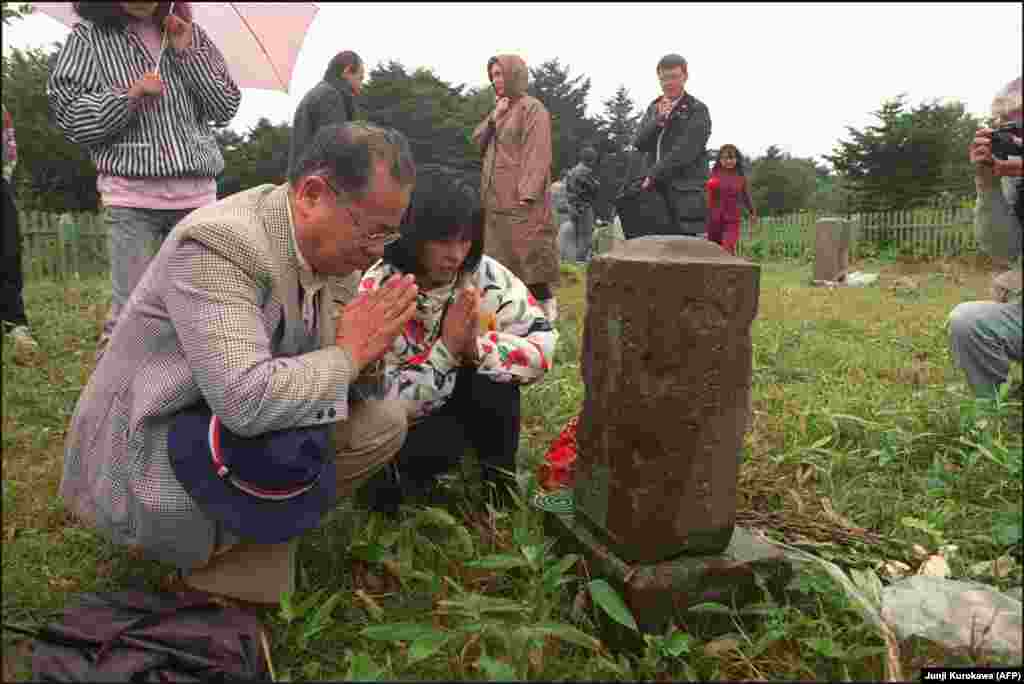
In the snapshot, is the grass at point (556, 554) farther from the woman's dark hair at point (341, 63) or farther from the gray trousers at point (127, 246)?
the woman's dark hair at point (341, 63)

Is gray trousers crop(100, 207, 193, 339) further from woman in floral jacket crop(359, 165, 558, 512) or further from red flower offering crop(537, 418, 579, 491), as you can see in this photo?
red flower offering crop(537, 418, 579, 491)

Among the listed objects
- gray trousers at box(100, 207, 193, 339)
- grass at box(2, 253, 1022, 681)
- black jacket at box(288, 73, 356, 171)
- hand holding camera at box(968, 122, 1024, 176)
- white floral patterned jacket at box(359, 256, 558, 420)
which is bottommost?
grass at box(2, 253, 1022, 681)

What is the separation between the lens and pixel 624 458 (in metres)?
1.95

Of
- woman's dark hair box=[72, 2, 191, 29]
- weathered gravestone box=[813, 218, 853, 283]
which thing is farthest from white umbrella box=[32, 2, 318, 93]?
weathered gravestone box=[813, 218, 853, 283]

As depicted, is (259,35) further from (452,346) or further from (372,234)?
(372,234)

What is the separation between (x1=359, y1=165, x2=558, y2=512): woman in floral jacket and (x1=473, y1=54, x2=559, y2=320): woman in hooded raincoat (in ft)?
7.35

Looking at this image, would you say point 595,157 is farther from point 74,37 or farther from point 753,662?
point 753,662

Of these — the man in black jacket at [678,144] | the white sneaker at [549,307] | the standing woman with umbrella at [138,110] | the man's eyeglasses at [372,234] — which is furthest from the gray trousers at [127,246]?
the man in black jacket at [678,144]

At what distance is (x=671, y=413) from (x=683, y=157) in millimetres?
3868

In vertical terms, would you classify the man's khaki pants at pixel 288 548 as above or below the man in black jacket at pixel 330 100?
below

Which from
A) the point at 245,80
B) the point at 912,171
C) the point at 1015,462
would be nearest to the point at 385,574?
the point at 1015,462

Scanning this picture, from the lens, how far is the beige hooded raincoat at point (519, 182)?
4828 mm

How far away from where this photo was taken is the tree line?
675 inches

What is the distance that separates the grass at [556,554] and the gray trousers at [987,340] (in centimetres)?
16
